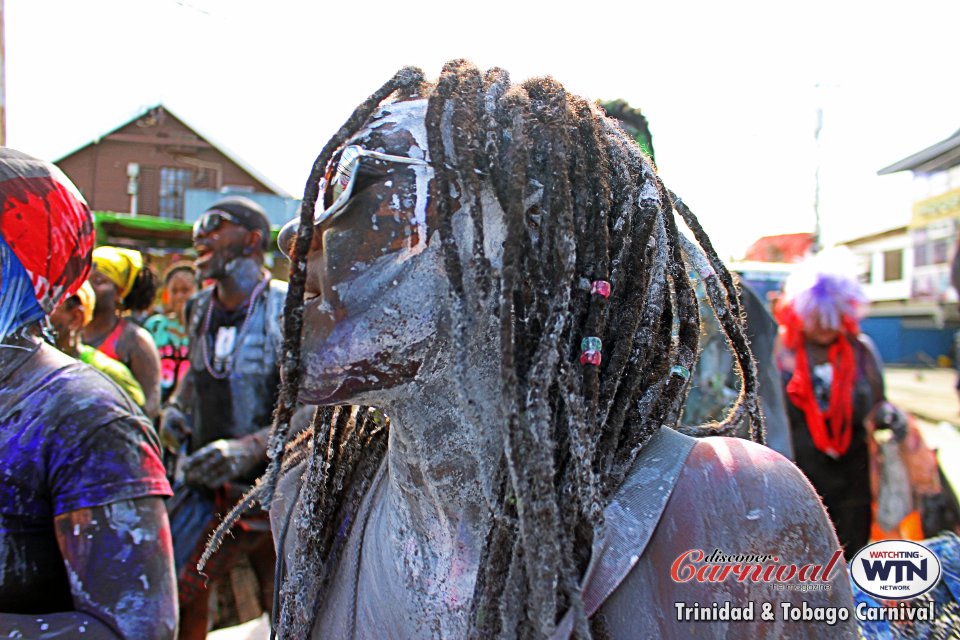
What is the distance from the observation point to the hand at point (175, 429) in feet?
12.2

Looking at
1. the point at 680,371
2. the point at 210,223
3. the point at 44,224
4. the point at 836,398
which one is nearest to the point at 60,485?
the point at 44,224

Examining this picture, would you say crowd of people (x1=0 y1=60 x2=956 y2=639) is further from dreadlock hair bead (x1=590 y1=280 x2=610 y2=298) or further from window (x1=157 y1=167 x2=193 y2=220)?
window (x1=157 y1=167 x2=193 y2=220)

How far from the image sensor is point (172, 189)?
24156 mm

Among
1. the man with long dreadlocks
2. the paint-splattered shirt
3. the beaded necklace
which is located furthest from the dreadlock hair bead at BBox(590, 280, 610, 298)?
the beaded necklace

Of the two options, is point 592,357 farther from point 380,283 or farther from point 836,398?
point 836,398

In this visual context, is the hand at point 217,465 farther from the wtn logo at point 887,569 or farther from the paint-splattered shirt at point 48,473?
the wtn logo at point 887,569

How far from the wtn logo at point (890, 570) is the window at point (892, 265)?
35409 mm

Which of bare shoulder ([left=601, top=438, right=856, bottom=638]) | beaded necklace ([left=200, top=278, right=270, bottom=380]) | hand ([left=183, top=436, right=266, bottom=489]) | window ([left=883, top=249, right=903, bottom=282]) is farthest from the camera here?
window ([left=883, top=249, right=903, bottom=282])

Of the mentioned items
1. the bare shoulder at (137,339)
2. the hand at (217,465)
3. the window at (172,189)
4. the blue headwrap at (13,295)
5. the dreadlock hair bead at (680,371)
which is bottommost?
the hand at (217,465)

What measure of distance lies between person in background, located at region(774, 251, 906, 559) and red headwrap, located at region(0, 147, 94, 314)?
344cm

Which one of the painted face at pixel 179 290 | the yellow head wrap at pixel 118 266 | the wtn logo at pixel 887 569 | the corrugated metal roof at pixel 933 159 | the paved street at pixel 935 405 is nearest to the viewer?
the wtn logo at pixel 887 569

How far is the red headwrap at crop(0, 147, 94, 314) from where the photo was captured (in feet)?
5.08

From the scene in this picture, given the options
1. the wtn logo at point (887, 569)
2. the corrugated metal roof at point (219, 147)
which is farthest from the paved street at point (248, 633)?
the corrugated metal roof at point (219, 147)

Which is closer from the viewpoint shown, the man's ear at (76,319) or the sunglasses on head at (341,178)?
the sunglasses on head at (341,178)
